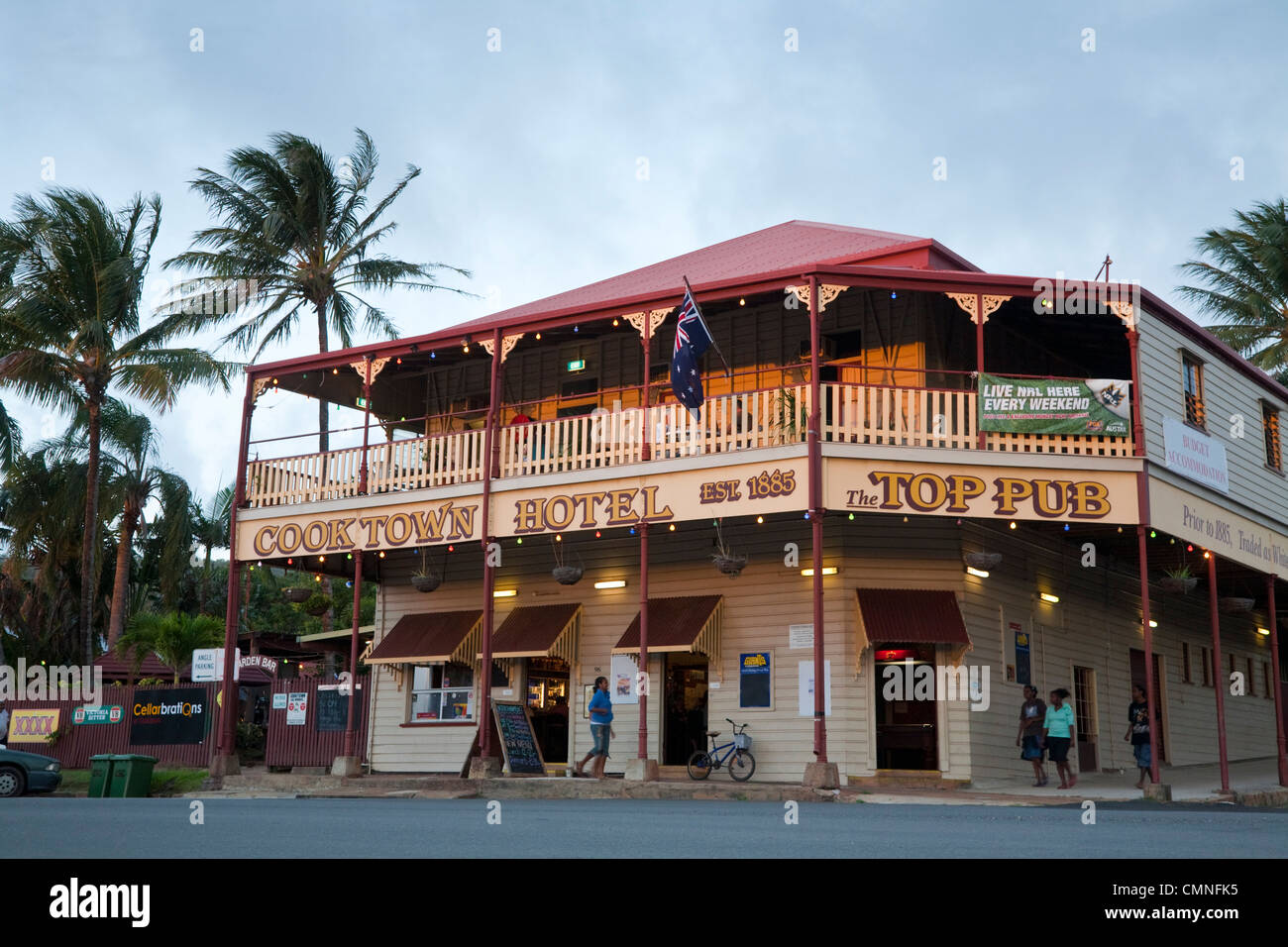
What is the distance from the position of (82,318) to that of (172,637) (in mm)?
8494

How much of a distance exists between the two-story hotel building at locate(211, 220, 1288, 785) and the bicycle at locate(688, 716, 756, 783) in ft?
2.04

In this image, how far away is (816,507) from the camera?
16.9 m

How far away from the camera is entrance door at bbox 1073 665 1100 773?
21.2 metres

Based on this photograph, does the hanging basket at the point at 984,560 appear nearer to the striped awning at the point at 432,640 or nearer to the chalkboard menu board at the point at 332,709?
the striped awning at the point at 432,640

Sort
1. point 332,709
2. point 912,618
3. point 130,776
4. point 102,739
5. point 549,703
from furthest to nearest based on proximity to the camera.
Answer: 1. point 102,739
2. point 332,709
3. point 549,703
4. point 130,776
5. point 912,618

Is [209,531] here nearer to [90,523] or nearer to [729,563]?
[90,523]

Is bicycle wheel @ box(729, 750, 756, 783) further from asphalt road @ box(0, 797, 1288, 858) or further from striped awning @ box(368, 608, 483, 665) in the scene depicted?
striped awning @ box(368, 608, 483, 665)

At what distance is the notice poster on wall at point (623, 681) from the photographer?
20547mm

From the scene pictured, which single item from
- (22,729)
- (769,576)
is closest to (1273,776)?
(769,576)

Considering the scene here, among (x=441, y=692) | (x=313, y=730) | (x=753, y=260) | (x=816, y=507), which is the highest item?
(x=753, y=260)

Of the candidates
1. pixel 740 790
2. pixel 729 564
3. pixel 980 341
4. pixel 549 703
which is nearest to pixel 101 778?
pixel 549 703

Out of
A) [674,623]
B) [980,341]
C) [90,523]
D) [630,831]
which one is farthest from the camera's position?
[90,523]

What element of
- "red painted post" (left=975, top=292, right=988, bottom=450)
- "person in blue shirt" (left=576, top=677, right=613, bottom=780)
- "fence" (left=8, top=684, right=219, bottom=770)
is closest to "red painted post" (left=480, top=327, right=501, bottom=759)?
"person in blue shirt" (left=576, top=677, right=613, bottom=780)
